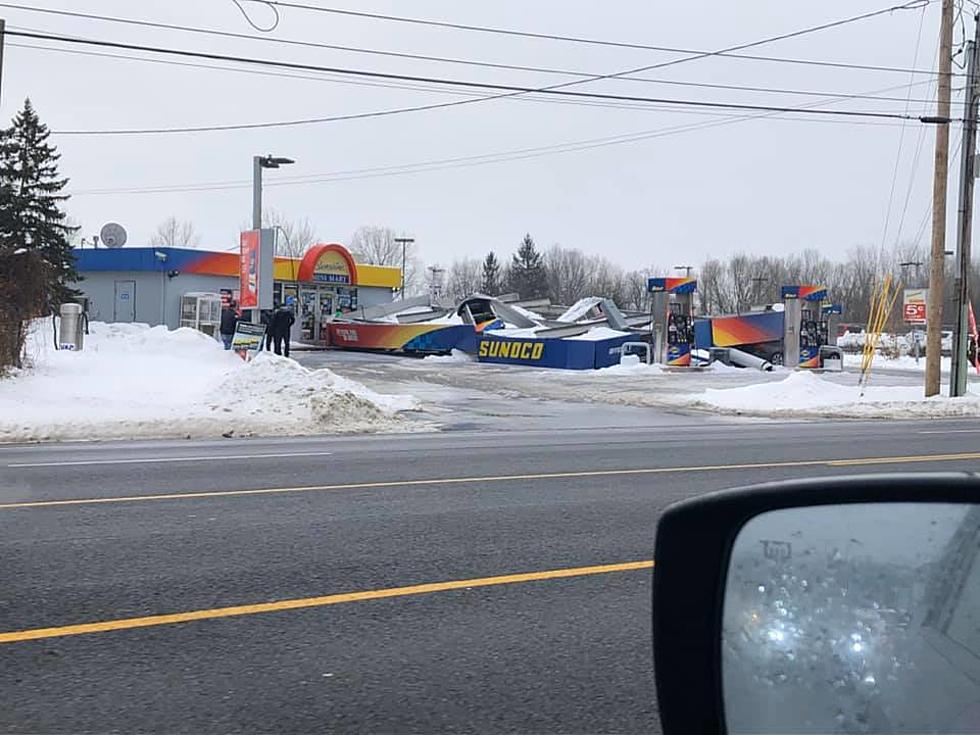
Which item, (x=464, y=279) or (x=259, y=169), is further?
(x=464, y=279)

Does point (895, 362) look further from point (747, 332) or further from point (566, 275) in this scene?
point (566, 275)

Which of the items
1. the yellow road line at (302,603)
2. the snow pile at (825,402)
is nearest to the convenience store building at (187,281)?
the snow pile at (825,402)

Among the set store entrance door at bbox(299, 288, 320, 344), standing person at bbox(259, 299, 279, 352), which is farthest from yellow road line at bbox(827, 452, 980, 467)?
store entrance door at bbox(299, 288, 320, 344)

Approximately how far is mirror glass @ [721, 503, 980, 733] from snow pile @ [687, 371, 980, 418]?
19938 mm

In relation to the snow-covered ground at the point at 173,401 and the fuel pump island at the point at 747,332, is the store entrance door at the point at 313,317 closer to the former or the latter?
the fuel pump island at the point at 747,332

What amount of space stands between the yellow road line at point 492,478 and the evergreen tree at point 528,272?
89410 mm

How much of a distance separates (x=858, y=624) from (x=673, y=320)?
34.3 meters

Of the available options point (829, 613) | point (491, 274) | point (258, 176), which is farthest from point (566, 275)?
point (829, 613)

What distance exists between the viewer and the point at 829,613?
1.85 metres

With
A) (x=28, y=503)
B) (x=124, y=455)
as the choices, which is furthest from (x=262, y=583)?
(x=124, y=455)

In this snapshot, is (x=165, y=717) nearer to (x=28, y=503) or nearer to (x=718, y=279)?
(x=28, y=503)

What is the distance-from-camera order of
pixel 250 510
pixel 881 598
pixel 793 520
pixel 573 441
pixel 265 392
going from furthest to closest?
pixel 265 392, pixel 573 441, pixel 250 510, pixel 793 520, pixel 881 598

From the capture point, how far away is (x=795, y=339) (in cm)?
3809

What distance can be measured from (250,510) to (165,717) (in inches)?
164
